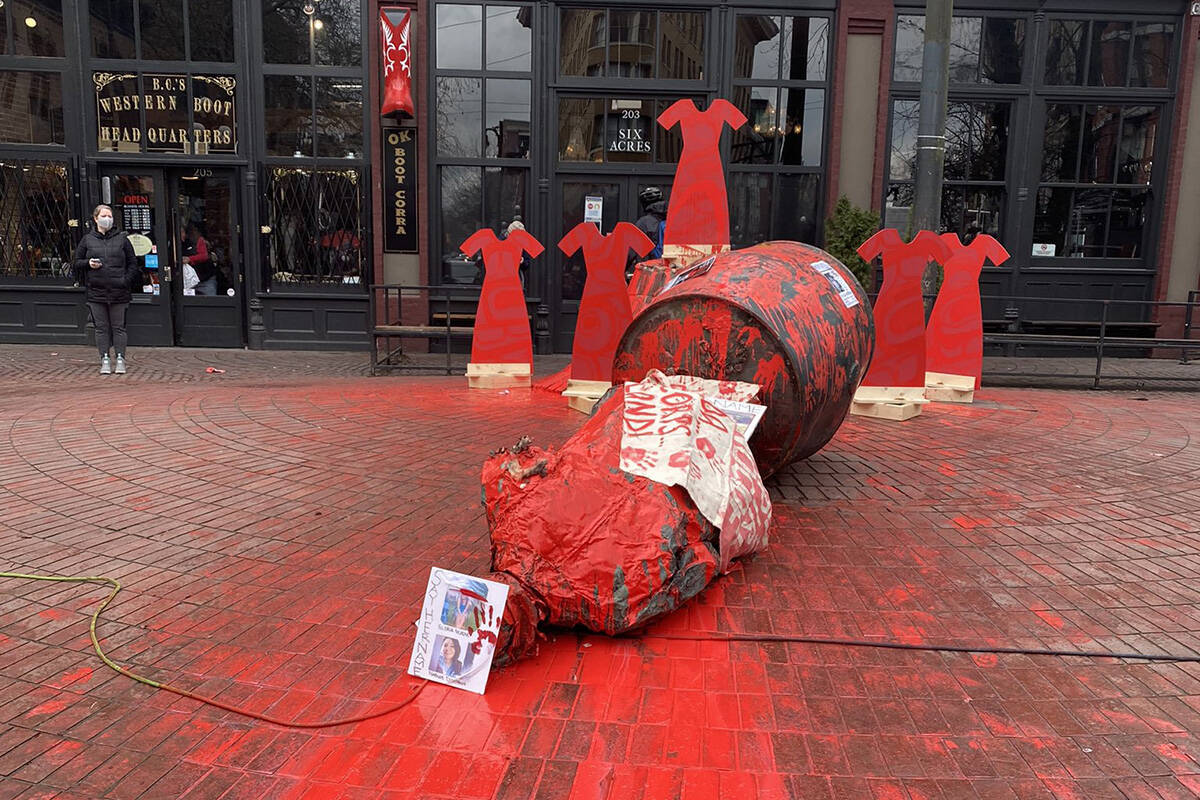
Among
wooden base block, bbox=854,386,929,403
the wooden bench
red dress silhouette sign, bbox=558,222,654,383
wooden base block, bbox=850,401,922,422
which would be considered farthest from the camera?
the wooden bench

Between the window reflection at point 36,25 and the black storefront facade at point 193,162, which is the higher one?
the window reflection at point 36,25

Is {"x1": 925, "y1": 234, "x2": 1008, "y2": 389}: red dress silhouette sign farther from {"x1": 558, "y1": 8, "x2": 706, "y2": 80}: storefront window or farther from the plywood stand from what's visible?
{"x1": 558, "y1": 8, "x2": 706, "y2": 80}: storefront window

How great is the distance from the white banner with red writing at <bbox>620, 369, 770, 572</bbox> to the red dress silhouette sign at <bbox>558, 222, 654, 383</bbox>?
12.3ft

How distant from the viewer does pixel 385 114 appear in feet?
38.7

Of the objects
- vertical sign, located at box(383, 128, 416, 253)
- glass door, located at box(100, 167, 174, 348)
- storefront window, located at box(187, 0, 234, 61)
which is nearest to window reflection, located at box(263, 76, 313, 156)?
storefront window, located at box(187, 0, 234, 61)

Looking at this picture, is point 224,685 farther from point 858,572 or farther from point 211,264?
point 211,264

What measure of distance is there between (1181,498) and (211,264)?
12323 mm

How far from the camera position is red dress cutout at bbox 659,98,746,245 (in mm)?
7398

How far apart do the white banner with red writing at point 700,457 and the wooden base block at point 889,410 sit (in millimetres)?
3984

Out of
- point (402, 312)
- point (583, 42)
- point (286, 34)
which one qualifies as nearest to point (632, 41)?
point (583, 42)

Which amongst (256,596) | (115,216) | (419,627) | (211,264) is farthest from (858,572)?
(115,216)

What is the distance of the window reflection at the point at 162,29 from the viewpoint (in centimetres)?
1197

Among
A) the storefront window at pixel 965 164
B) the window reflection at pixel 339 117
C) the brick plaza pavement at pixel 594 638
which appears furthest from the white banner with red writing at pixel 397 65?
the storefront window at pixel 965 164

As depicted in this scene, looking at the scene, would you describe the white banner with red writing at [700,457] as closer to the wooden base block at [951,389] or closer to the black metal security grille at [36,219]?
the wooden base block at [951,389]
